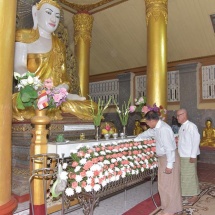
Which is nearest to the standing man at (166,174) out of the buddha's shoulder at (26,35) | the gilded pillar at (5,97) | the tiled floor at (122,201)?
the tiled floor at (122,201)

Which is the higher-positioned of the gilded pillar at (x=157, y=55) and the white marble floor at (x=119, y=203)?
the gilded pillar at (x=157, y=55)

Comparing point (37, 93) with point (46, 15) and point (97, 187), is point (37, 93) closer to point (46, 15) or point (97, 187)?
point (97, 187)

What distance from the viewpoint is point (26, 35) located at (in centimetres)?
486

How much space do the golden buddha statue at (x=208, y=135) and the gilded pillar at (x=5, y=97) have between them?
575cm

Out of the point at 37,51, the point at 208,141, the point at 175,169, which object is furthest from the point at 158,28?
the point at 175,169

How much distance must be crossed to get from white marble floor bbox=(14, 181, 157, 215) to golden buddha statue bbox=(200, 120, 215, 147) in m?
3.30

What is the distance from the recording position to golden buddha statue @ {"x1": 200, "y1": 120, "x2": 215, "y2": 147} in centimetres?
674

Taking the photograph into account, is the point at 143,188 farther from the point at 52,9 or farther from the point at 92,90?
the point at 92,90

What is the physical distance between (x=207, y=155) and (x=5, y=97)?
19.0 ft

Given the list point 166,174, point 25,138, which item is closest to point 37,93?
point 25,138

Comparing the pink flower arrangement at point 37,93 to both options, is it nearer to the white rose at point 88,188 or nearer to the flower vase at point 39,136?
the flower vase at point 39,136

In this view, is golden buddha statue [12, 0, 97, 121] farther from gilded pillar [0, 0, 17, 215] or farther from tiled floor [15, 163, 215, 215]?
gilded pillar [0, 0, 17, 215]

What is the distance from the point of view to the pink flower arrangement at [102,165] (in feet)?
6.82

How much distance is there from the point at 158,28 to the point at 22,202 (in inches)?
175
